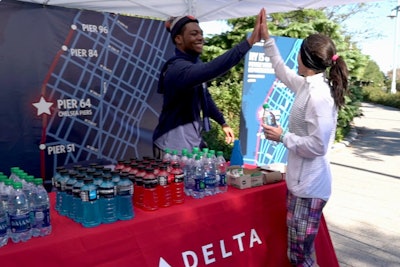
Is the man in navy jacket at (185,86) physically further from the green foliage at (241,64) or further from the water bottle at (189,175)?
the green foliage at (241,64)

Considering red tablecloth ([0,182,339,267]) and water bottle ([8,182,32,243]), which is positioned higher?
water bottle ([8,182,32,243])

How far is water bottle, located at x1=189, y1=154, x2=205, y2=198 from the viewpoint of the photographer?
215 centimetres

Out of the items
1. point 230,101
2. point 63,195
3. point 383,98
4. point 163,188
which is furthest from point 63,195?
point 383,98

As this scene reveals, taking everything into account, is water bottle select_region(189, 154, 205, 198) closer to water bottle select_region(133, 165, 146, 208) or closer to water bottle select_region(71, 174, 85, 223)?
water bottle select_region(133, 165, 146, 208)

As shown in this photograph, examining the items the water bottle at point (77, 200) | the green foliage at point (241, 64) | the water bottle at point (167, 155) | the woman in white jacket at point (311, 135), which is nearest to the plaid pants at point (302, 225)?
the woman in white jacket at point (311, 135)

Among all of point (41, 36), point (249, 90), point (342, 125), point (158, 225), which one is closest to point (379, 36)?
point (342, 125)

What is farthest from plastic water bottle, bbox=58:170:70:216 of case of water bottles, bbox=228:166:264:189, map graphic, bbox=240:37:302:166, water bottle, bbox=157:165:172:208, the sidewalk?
map graphic, bbox=240:37:302:166

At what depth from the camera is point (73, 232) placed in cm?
167

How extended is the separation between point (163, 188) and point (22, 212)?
69 centimetres

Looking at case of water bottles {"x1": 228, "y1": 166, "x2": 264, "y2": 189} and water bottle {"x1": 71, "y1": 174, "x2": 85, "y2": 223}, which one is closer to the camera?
water bottle {"x1": 71, "y1": 174, "x2": 85, "y2": 223}

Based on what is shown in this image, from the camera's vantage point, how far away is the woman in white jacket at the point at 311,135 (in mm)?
1980

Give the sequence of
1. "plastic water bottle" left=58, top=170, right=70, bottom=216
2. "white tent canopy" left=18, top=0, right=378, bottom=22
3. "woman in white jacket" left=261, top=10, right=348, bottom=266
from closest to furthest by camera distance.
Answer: "plastic water bottle" left=58, top=170, right=70, bottom=216
"woman in white jacket" left=261, top=10, right=348, bottom=266
"white tent canopy" left=18, top=0, right=378, bottom=22

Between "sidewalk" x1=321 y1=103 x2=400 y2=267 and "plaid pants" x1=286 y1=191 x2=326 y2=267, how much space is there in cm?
114

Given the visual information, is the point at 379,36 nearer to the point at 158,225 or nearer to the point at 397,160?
the point at 397,160
